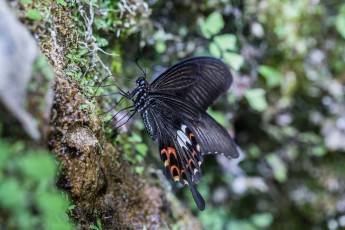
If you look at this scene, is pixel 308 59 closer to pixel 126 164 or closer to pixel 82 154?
pixel 126 164

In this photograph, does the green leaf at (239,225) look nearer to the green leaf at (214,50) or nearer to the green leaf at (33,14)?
the green leaf at (214,50)

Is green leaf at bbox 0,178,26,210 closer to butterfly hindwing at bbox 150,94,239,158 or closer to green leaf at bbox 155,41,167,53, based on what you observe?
butterfly hindwing at bbox 150,94,239,158

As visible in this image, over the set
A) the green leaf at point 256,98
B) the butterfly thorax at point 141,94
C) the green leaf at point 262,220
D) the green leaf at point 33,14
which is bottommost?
the green leaf at point 262,220

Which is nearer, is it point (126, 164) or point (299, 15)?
point (126, 164)

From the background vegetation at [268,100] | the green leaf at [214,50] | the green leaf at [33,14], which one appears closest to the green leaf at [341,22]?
the background vegetation at [268,100]

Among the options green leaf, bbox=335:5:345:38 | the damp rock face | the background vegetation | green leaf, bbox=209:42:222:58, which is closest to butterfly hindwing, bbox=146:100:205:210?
the background vegetation

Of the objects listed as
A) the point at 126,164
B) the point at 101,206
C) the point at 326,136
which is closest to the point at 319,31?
the point at 326,136

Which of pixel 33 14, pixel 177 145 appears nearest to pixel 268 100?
pixel 177 145
